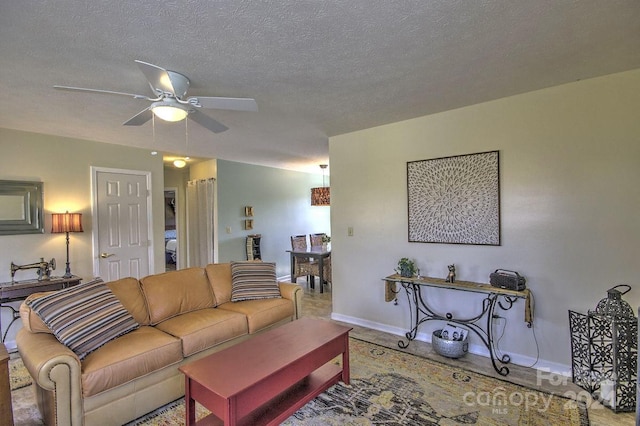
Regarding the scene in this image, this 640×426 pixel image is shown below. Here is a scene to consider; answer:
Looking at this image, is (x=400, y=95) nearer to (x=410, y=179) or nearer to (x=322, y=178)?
Result: (x=410, y=179)

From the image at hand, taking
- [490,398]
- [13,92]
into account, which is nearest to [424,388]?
[490,398]

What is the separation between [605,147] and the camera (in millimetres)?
2498

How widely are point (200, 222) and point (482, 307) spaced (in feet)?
15.9

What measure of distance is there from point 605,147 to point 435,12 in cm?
195

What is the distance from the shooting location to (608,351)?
227 centimetres

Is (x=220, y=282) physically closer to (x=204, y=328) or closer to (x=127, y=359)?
(x=204, y=328)

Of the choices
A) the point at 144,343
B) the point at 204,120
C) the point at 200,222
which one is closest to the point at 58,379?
the point at 144,343

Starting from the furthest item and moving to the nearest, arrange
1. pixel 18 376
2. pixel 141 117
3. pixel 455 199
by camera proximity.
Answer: pixel 455 199, pixel 18 376, pixel 141 117

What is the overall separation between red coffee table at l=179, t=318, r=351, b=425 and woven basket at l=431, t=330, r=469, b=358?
105 centimetres

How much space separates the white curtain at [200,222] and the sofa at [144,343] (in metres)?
2.52

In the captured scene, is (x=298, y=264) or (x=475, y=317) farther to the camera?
(x=298, y=264)

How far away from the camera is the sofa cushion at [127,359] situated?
1.91 meters

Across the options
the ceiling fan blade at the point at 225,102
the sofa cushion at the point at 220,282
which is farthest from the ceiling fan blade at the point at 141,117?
the sofa cushion at the point at 220,282

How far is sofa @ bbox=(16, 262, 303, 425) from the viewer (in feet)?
6.05
